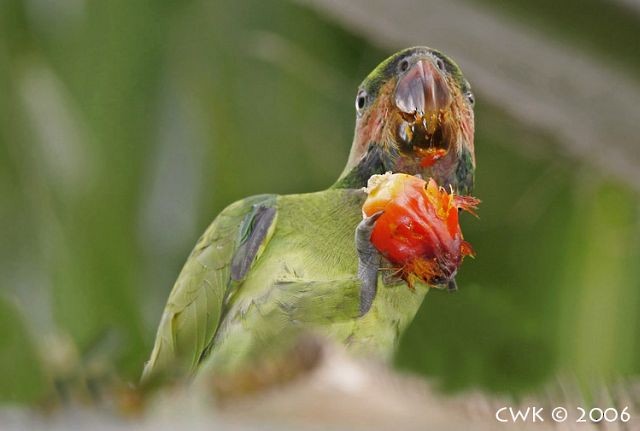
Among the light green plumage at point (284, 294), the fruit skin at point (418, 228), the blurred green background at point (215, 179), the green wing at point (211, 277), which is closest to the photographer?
the fruit skin at point (418, 228)

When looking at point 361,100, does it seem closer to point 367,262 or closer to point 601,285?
point 367,262

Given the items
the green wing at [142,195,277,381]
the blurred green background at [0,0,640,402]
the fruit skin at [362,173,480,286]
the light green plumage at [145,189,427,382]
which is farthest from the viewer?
the blurred green background at [0,0,640,402]

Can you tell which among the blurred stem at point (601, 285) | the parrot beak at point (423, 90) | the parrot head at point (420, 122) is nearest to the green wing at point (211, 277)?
the parrot head at point (420, 122)

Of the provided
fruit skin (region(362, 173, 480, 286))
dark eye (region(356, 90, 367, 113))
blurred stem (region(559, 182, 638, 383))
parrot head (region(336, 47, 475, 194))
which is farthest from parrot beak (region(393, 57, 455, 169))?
blurred stem (region(559, 182, 638, 383))

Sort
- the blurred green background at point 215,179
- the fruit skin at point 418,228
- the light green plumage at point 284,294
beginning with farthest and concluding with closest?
the blurred green background at point 215,179 → the light green plumage at point 284,294 → the fruit skin at point 418,228

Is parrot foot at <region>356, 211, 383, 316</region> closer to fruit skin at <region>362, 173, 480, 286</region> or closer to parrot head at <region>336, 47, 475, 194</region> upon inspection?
fruit skin at <region>362, 173, 480, 286</region>

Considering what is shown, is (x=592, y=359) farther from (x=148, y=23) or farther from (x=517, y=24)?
(x=148, y=23)

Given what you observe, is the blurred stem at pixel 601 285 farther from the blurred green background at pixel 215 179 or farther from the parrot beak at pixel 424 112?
the parrot beak at pixel 424 112

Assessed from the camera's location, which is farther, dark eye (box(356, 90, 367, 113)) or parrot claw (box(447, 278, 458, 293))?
dark eye (box(356, 90, 367, 113))
